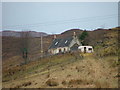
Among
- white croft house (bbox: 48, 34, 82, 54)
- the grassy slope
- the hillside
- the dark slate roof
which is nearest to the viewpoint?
the grassy slope

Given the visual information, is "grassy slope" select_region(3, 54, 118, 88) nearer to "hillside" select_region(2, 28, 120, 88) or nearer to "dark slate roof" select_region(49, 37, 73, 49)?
"hillside" select_region(2, 28, 120, 88)

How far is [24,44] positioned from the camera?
57.2 meters

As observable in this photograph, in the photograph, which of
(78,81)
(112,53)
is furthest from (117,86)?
(112,53)

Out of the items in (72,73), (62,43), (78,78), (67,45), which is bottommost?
(72,73)

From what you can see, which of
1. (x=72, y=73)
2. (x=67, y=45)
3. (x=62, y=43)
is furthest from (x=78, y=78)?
(x=62, y=43)

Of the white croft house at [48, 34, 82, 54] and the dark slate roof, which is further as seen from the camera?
the dark slate roof

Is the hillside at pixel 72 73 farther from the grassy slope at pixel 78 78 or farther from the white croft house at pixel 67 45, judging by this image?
the white croft house at pixel 67 45

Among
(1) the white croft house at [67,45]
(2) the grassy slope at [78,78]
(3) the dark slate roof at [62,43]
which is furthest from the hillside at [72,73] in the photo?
(3) the dark slate roof at [62,43]

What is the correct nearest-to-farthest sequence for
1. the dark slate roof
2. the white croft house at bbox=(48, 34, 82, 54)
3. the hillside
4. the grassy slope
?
1. the grassy slope
2. the hillside
3. the white croft house at bbox=(48, 34, 82, 54)
4. the dark slate roof

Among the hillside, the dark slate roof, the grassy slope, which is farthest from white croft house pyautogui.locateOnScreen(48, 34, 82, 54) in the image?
the grassy slope

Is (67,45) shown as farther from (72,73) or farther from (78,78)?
(78,78)

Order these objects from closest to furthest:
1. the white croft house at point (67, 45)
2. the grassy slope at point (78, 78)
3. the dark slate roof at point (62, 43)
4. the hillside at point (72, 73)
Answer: the grassy slope at point (78, 78), the hillside at point (72, 73), the white croft house at point (67, 45), the dark slate roof at point (62, 43)

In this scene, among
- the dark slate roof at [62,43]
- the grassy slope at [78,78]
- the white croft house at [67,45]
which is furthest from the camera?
the dark slate roof at [62,43]

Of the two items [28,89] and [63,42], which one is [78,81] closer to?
[28,89]
